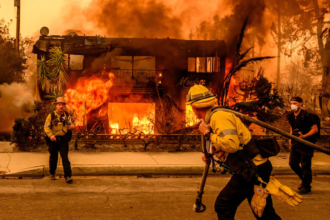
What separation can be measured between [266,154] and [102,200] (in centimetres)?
299

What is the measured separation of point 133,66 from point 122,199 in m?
12.4

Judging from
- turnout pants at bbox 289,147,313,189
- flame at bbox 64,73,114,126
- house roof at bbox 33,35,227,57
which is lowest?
turnout pants at bbox 289,147,313,189

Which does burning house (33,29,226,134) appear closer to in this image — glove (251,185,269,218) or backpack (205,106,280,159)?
backpack (205,106,280,159)

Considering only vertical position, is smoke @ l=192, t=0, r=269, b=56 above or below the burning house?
above

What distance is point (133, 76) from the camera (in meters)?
17.1

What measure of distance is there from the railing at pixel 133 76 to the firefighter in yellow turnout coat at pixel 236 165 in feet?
44.7

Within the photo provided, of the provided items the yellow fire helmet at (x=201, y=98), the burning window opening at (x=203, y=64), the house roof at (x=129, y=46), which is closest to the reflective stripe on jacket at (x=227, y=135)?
the yellow fire helmet at (x=201, y=98)

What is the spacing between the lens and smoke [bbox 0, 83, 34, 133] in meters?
19.3

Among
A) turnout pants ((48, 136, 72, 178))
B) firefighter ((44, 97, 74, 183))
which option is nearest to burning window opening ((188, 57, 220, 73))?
firefighter ((44, 97, 74, 183))

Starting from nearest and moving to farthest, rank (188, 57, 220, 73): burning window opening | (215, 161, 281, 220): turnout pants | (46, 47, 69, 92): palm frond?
(215, 161, 281, 220): turnout pants → (46, 47, 69, 92): palm frond → (188, 57, 220, 73): burning window opening

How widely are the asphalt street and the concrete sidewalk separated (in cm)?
52

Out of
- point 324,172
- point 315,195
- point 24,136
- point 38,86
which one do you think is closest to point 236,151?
point 315,195

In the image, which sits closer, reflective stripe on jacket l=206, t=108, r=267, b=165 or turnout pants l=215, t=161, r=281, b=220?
reflective stripe on jacket l=206, t=108, r=267, b=165

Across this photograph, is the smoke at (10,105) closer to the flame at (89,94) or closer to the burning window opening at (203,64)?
the flame at (89,94)
